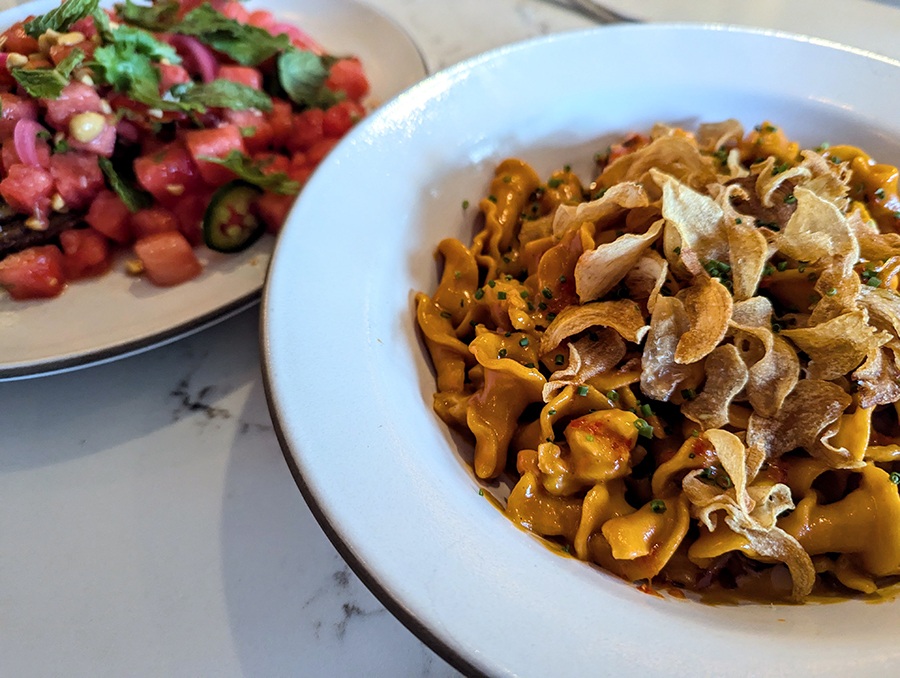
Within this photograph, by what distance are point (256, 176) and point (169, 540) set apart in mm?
926

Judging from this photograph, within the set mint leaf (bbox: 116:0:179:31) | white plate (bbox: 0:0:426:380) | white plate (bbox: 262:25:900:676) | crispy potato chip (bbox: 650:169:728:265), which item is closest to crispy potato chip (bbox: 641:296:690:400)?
crispy potato chip (bbox: 650:169:728:265)

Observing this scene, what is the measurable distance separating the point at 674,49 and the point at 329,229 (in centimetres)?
124

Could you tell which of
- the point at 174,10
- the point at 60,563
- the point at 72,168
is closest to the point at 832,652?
the point at 60,563

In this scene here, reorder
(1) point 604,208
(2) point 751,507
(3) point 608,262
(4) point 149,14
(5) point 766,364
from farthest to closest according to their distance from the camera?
(4) point 149,14
(1) point 604,208
(3) point 608,262
(5) point 766,364
(2) point 751,507

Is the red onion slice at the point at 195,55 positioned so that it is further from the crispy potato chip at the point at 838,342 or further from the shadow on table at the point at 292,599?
the crispy potato chip at the point at 838,342

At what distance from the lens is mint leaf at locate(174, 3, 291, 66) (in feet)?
6.19

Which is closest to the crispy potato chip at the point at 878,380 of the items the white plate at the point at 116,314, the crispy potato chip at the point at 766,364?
the crispy potato chip at the point at 766,364

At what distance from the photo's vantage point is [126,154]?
1804mm

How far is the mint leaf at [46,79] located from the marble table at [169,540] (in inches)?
27.1

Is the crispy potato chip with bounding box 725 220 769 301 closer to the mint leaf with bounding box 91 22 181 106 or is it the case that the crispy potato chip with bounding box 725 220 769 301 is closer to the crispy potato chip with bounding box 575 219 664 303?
the crispy potato chip with bounding box 575 219 664 303

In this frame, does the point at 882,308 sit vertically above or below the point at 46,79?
above

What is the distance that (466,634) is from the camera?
2.87 ft

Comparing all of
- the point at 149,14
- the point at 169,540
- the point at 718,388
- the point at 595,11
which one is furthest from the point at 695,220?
the point at 595,11

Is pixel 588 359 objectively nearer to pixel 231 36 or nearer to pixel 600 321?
pixel 600 321
